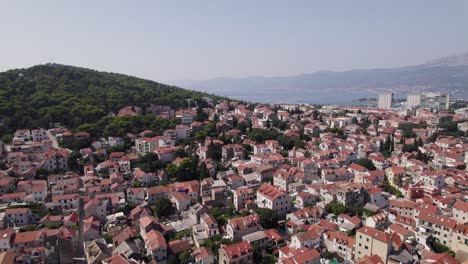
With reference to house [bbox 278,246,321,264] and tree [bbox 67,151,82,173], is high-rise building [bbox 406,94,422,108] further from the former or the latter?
tree [bbox 67,151,82,173]

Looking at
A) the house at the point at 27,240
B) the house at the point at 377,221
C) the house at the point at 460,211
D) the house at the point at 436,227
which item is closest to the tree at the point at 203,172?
the house at the point at 27,240

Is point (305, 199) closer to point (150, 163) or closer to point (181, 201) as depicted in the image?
point (181, 201)

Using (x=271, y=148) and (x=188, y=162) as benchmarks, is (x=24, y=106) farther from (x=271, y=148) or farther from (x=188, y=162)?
(x=271, y=148)

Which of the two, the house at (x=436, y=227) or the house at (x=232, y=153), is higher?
the house at (x=232, y=153)

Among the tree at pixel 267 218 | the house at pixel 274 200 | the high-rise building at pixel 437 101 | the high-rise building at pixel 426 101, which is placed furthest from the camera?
the high-rise building at pixel 426 101

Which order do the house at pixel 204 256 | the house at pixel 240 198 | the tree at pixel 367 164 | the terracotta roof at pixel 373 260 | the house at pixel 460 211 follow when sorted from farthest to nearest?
the tree at pixel 367 164
the house at pixel 240 198
the house at pixel 460 211
the house at pixel 204 256
the terracotta roof at pixel 373 260

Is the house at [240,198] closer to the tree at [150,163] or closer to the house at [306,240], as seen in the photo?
the house at [306,240]

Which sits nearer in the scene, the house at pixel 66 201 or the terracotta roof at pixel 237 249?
the terracotta roof at pixel 237 249
